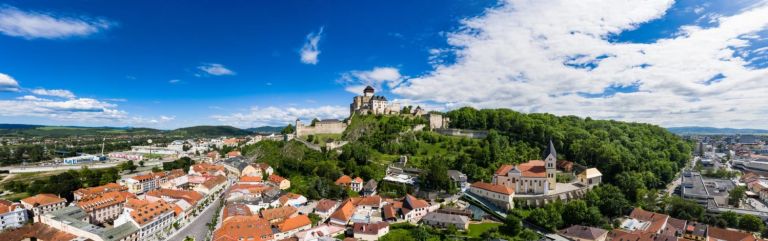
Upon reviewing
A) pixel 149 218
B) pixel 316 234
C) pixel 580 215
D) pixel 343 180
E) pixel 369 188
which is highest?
pixel 343 180

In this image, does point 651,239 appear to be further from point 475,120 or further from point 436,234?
point 475,120

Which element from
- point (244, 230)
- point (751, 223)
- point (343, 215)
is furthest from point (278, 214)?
point (751, 223)

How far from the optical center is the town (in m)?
32.0

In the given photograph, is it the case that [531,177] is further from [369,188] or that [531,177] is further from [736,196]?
[736,196]

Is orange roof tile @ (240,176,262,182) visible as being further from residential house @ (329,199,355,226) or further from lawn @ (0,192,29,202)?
lawn @ (0,192,29,202)

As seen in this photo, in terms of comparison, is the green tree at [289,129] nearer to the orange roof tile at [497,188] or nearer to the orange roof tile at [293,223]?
the orange roof tile at [293,223]

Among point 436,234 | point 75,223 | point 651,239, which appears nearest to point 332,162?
point 436,234

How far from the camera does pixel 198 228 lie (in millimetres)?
34781

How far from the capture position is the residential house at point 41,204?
37219 mm

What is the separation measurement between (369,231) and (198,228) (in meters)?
17.1

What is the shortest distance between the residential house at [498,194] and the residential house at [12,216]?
160ft

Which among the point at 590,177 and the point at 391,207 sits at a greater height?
Result: the point at 590,177

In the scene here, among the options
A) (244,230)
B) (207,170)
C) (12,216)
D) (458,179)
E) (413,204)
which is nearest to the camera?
(244,230)

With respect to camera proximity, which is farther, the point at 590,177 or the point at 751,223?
the point at 590,177
